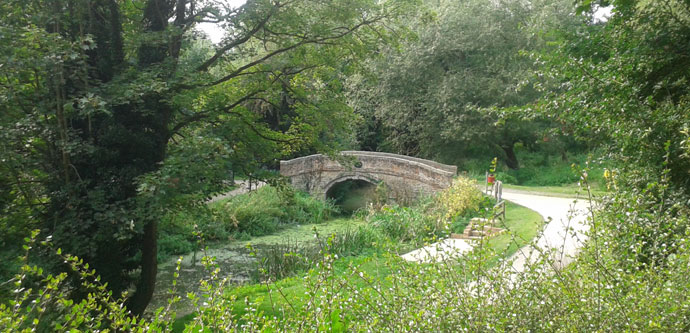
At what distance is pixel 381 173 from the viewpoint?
18.2 metres

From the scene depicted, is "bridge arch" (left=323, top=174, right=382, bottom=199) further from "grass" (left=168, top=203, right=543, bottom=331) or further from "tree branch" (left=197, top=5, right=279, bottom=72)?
"tree branch" (left=197, top=5, right=279, bottom=72)

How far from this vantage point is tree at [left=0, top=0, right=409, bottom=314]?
5.32m

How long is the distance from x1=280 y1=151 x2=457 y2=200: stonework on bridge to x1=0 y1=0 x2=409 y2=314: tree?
7108 millimetres

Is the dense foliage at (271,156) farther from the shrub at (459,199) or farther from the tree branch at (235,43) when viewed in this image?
the shrub at (459,199)

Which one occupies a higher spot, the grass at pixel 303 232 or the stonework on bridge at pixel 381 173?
the stonework on bridge at pixel 381 173

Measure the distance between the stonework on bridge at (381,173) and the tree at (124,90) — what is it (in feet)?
23.3

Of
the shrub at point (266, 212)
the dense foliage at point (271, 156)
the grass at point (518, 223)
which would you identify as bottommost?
the shrub at point (266, 212)

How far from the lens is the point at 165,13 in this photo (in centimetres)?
736

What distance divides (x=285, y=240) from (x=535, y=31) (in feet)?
28.3

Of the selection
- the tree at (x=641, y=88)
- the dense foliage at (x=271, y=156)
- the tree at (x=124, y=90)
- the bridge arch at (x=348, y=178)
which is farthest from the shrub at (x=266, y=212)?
the tree at (x=641, y=88)

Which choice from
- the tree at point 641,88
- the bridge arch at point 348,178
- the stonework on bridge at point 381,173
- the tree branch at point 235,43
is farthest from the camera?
the bridge arch at point 348,178

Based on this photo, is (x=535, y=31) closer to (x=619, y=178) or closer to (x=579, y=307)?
(x=619, y=178)

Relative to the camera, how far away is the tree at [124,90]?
532 centimetres

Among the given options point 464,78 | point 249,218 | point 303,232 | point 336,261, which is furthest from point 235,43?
point 464,78
